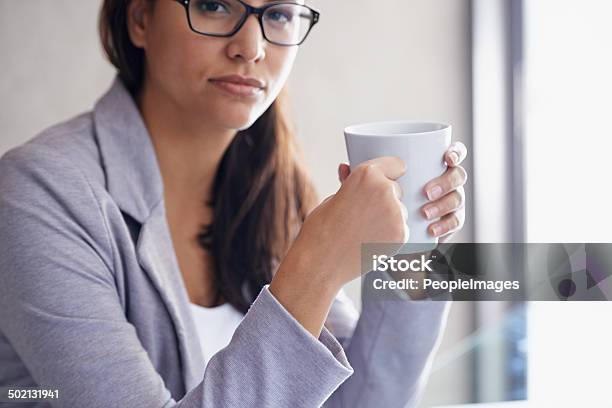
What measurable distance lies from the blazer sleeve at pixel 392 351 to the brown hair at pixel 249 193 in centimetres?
10

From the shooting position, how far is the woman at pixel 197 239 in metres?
0.41

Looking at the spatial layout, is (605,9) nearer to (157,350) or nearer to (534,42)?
(534,42)

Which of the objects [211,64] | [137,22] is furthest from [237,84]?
[137,22]

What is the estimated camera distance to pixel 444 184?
16.0 inches

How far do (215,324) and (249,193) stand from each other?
14 cm

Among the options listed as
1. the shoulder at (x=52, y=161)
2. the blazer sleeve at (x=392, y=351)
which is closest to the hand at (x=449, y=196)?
the blazer sleeve at (x=392, y=351)

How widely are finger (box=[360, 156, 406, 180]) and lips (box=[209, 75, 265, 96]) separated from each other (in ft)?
0.53

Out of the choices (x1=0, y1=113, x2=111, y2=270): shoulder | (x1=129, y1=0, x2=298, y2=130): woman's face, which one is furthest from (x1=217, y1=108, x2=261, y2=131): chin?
(x1=0, y1=113, x2=111, y2=270): shoulder

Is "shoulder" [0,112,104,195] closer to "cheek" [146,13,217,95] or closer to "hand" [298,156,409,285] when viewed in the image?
"cheek" [146,13,217,95]

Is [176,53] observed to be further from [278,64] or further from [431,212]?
[431,212]

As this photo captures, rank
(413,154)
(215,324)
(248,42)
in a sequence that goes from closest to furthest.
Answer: (413,154)
(248,42)
(215,324)

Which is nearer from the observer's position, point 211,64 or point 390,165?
point 390,165

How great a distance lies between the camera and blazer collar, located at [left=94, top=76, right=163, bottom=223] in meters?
0.55

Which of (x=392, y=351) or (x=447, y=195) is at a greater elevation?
(x=447, y=195)
